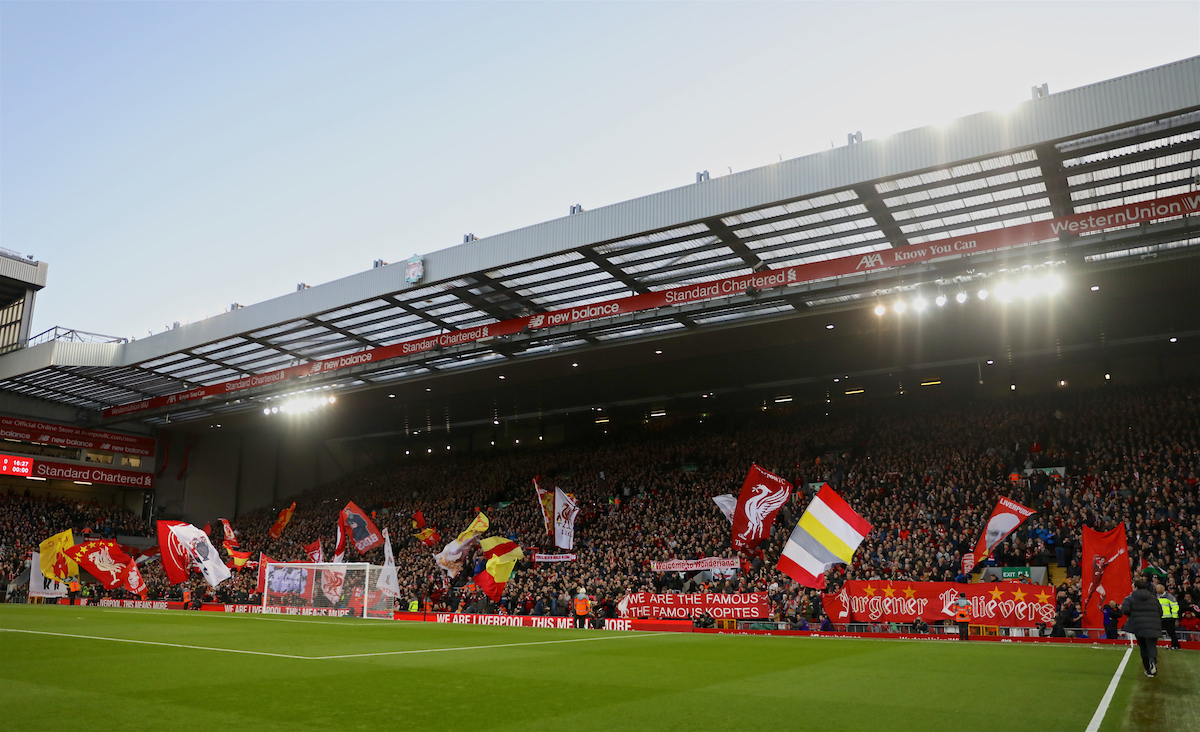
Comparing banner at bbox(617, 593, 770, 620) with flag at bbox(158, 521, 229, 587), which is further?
flag at bbox(158, 521, 229, 587)

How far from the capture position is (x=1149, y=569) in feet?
67.2

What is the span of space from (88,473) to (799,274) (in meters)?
46.2

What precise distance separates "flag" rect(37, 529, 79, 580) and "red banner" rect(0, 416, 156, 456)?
39.4 ft

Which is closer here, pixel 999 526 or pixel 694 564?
pixel 999 526

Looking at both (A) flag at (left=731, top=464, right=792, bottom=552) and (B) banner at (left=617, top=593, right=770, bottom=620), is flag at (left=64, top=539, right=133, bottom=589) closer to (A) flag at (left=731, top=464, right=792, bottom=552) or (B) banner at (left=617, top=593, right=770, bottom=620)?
(B) banner at (left=617, top=593, right=770, bottom=620)

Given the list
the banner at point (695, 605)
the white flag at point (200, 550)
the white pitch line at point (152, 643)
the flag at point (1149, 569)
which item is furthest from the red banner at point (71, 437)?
the flag at point (1149, 569)

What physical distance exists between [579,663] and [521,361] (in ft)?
73.1

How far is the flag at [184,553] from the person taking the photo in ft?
107

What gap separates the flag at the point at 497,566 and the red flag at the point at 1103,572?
19.6m

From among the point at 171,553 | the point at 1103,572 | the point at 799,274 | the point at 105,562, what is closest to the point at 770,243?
→ the point at 799,274

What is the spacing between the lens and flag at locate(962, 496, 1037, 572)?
74.8 ft

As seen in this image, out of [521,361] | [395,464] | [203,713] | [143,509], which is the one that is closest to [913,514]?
[521,361]

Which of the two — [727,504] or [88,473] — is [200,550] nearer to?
[727,504]

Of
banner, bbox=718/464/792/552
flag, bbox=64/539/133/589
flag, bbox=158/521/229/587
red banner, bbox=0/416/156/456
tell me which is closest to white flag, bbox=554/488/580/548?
banner, bbox=718/464/792/552
